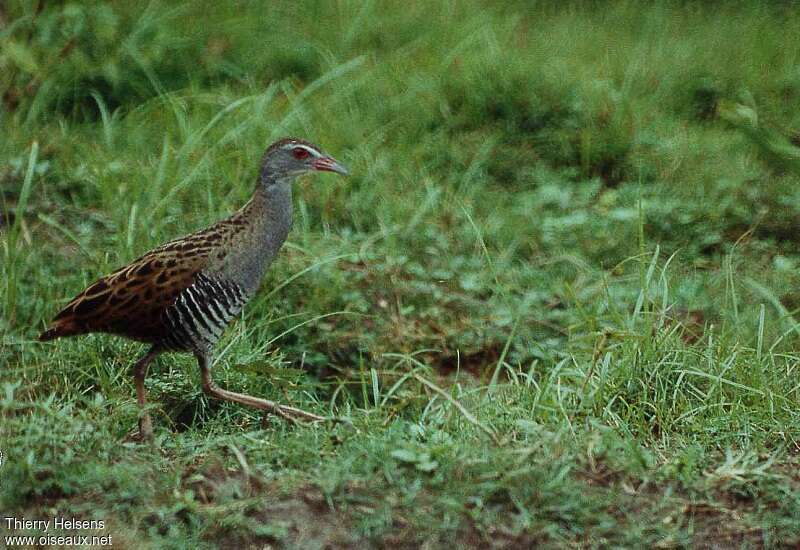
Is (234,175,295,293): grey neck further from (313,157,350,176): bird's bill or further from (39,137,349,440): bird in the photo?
(313,157,350,176): bird's bill

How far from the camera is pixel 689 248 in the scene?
19.5 ft

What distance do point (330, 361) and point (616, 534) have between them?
6.70ft

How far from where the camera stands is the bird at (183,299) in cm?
406

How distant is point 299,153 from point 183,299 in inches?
32.1

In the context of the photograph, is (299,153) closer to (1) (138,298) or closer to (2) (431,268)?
(1) (138,298)

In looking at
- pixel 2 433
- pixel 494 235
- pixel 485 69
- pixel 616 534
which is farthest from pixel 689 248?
pixel 2 433

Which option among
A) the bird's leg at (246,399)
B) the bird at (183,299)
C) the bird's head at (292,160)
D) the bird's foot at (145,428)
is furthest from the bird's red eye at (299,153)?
the bird's foot at (145,428)

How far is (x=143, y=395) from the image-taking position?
160 inches

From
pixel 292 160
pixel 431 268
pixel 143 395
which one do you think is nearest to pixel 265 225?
pixel 292 160

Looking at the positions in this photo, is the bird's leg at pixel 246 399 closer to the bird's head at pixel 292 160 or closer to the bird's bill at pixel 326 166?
the bird's head at pixel 292 160

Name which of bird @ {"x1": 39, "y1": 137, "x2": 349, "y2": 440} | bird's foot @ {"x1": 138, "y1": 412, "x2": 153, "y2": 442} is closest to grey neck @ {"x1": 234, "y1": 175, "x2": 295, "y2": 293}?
bird @ {"x1": 39, "y1": 137, "x2": 349, "y2": 440}

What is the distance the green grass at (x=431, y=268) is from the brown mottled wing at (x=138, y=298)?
0.26 m

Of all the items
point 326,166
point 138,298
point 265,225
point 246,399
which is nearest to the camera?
point 138,298

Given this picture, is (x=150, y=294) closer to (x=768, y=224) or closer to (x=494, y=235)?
(x=494, y=235)
